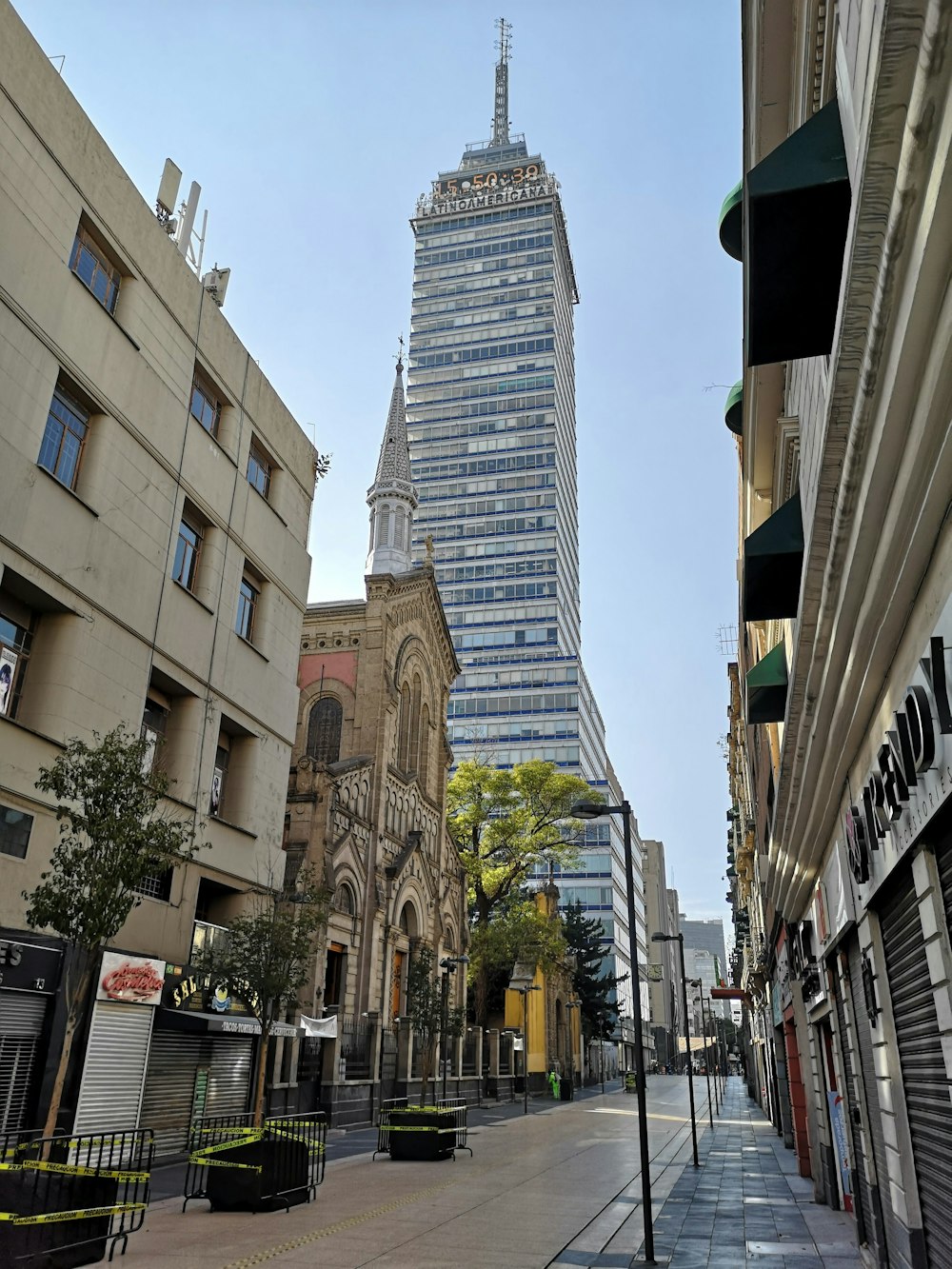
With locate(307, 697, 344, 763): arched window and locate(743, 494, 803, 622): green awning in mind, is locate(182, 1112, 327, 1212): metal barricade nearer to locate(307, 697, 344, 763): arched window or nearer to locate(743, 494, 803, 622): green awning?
locate(743, 494, 803, 622): green awning

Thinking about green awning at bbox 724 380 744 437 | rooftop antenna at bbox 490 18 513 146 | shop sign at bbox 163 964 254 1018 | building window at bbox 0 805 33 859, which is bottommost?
shop sign at bbox 163 964 254 1018

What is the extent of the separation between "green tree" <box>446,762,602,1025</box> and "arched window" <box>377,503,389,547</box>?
13.1 metres

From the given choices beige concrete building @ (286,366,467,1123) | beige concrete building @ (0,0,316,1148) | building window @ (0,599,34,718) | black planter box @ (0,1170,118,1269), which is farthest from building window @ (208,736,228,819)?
black planter box @ (0,1170,118,1269)

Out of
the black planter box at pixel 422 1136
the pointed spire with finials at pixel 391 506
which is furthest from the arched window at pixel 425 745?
the black planter box at pixel 422 1136

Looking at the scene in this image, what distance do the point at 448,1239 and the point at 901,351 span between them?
12189 millimetres

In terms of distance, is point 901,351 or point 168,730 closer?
point 901,351

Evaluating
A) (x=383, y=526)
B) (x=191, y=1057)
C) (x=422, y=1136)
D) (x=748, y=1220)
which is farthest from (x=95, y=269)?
(x=383, y=526)

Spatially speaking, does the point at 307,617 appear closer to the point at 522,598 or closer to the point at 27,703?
the point at 27,703

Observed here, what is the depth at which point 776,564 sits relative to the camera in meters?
9.09

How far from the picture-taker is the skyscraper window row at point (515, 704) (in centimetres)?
10450

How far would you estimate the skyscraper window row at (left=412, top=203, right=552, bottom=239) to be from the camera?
13712cm

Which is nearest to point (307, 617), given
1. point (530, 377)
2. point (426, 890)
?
point (426, 890)

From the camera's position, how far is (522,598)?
112 metres

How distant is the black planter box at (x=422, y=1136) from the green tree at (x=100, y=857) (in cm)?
1069
